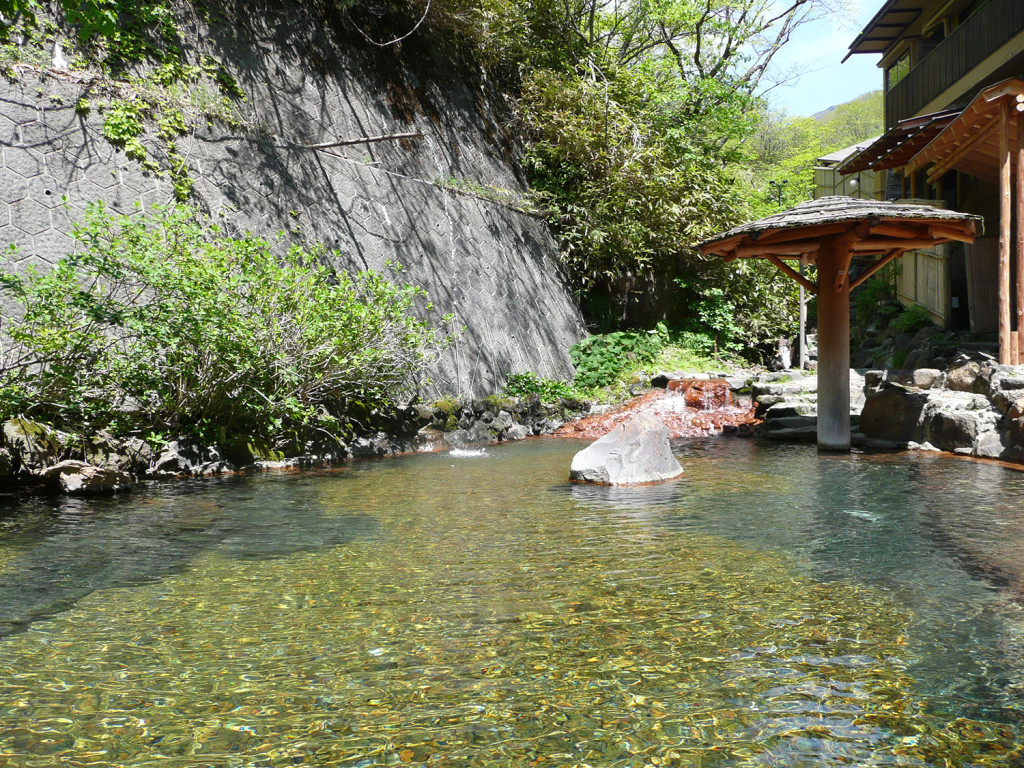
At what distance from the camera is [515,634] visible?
3.63m

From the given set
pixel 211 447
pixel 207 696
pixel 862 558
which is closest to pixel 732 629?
pixel 862 558

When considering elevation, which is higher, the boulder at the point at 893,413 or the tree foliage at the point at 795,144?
the tree foliage at the point at 795,144

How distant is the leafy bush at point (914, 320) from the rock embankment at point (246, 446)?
22.4 ft

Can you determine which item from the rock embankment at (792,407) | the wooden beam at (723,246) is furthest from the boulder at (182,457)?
the rock embankment at (792,407)

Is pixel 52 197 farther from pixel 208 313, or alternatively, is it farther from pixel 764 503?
pixel 764 503

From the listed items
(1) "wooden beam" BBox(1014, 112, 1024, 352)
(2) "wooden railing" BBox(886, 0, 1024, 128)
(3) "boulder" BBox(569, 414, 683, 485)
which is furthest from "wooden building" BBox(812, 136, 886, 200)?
(3) "boulder" BBox(569, 414, 683, 485)

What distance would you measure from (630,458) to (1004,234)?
617 centimetres

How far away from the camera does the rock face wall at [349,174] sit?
28.4 feet

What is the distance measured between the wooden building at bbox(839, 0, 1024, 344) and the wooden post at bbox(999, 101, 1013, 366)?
0.30 ft

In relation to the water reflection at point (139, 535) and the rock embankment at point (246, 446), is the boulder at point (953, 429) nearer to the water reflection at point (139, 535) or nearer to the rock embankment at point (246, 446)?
the rock embankment at point (246, 446)

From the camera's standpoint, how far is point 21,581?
4402 mm

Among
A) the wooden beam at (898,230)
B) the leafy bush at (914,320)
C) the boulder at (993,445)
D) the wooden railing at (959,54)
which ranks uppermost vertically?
the wooden railing at (959,54)

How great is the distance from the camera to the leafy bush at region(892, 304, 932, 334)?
14967mm

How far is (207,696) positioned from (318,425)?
6.83m
